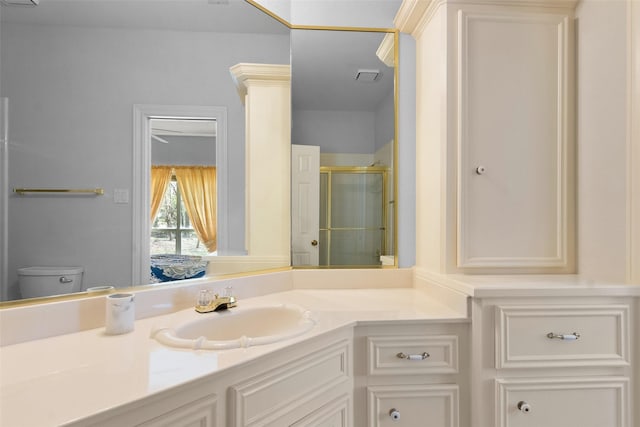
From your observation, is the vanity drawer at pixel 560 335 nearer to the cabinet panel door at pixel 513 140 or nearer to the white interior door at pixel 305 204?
the cabinet panel door at pixel 513 140

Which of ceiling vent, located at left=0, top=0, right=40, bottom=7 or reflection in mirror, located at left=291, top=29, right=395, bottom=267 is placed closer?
ceiling vent, located at left=0, top=0, right=40, bottom=7

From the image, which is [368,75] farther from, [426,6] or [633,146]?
[633,146]

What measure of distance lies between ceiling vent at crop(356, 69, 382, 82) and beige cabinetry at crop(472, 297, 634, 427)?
1.28 m

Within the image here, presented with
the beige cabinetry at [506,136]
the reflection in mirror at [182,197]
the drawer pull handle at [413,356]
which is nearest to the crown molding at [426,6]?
the beige cabinetry at [506,136]

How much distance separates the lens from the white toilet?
1.11 meters

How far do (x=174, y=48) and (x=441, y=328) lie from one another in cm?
152

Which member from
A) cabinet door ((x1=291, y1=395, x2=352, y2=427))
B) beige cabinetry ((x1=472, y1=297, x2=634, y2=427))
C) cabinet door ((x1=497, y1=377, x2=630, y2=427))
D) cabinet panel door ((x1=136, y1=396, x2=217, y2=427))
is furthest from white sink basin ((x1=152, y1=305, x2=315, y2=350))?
cabinet door ((x1=497, y1=377, x2=630, y2=427))

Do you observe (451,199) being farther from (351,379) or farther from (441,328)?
(351,379)

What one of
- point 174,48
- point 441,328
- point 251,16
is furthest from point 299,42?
point 441,328

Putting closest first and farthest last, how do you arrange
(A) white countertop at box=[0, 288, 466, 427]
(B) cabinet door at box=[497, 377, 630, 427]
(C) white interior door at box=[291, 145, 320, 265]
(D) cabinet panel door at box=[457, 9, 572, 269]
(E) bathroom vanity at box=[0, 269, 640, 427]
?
1. (A) white countertop at box=[0, 288, 466, 427]
2. (E) bathroom vanity at box=[0, 269, 640, 427]
3. (B) cabinet door at box=[497, 377, 630, 427]
4. (D) cabinet panel door at box=[457, 9, 572, 269]
5. (C) white interior door at box=[291, 145, 320, 265]

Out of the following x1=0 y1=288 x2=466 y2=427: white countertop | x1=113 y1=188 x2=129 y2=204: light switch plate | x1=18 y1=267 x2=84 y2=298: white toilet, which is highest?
x1=113 y1=188 x2=129 y2=204: light switch plate

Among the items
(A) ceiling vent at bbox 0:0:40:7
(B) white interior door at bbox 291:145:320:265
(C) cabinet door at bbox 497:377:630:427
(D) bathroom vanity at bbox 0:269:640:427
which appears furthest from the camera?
(B) white interior door at bbox 291:145:320:265

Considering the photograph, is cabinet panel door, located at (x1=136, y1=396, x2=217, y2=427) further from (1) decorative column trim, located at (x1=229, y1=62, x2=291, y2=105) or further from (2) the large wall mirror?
(1) decorative column trim, located at (x1=229, y1=62, x2=291, y2=105)

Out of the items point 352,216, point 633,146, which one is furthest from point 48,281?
point 633,146
